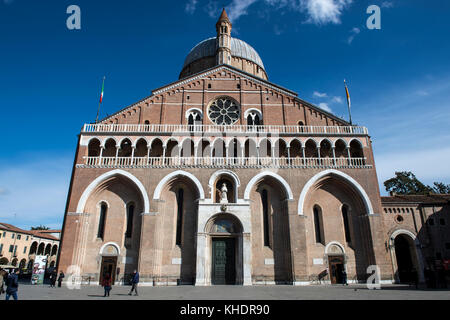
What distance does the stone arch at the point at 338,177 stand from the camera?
20.9 m

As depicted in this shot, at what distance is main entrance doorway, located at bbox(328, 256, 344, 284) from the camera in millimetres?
20203

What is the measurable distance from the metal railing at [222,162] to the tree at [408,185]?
2083cm

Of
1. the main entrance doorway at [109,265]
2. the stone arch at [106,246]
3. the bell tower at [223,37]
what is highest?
the bell tower at [223,37]

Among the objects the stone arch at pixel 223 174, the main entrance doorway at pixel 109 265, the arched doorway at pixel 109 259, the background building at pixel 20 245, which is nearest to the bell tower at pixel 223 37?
the stone arch at pixel 223 174

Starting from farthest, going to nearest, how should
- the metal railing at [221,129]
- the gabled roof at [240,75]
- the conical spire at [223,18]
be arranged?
1. the conical spire at [223,18]
2. the gabled roof at [240,75]
3. the metal railing at [221,129]

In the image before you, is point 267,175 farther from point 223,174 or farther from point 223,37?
point 223,37

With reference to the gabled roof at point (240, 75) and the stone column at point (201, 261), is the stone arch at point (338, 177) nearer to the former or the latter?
the gabled roof at point (240, 75)

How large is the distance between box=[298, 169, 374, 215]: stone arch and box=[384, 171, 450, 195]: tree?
20.4m

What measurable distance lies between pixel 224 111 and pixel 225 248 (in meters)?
11.7

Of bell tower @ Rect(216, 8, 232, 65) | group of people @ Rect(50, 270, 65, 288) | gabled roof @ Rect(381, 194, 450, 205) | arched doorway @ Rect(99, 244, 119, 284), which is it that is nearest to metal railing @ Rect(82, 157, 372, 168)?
gabled roof @ Rect(381, 194, 450, 205)

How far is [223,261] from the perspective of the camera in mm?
19938

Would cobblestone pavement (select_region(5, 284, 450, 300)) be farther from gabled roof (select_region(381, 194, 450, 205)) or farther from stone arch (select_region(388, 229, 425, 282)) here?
gabled roof (select_region(381, 194, 450, 205))

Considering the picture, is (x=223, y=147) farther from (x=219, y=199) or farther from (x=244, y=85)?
(x=244, y=85)
